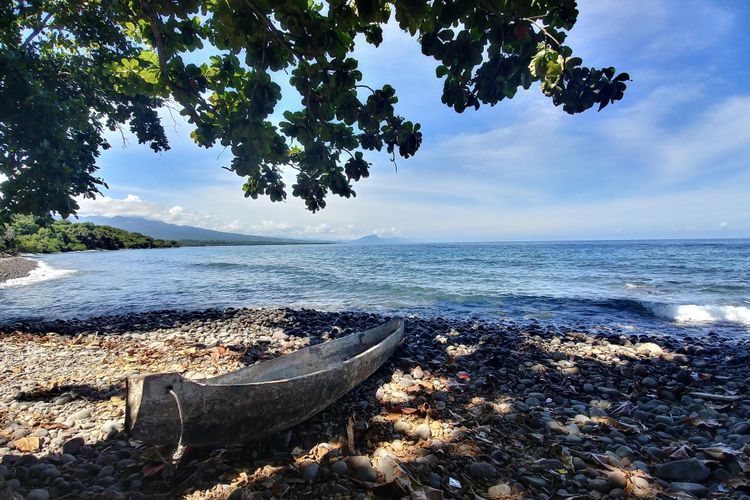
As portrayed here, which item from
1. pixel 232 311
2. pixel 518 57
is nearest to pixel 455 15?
pixel 518 57

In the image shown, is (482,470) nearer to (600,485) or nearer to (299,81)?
(600,485)

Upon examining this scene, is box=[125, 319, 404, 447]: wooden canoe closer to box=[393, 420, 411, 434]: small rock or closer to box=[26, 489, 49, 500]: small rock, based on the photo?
box=[393, 420, 411, 434]: small rock

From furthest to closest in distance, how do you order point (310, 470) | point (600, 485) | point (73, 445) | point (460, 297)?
point (460, 297), point (73, 445), point (310, 470), point (600, 485)

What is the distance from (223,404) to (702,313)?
16398 millimetres

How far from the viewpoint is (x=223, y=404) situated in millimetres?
2824

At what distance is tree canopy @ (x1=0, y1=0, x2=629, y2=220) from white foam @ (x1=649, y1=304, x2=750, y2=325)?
13132mm

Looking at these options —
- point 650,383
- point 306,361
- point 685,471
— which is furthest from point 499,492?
point 650,383

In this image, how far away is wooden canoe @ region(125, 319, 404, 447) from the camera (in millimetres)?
2490

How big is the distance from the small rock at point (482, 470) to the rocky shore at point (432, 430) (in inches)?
0.6

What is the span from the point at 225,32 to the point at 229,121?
1.53 metres

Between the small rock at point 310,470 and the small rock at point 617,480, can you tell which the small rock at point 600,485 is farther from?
the small rock at point 310,470

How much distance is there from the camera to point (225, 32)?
363cm

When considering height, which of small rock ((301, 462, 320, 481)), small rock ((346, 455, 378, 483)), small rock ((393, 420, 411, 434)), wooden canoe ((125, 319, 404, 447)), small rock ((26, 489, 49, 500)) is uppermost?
wooden canoe ((125, 319, 404, 447))

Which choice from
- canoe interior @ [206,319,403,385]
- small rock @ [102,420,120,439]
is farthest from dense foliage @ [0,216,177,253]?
canoe interior @ [206,319,403,385]
